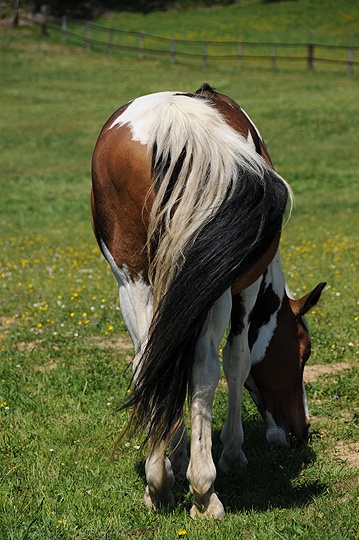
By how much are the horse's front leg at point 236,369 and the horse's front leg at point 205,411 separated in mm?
580

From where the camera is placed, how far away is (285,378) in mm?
5250

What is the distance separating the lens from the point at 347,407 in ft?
19.2

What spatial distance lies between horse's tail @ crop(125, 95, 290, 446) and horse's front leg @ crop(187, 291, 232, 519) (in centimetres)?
7

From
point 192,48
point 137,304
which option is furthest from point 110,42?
point 137,304

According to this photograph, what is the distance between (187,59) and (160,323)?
3802 cm

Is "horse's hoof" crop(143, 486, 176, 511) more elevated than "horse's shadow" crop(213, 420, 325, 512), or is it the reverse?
"horse's hoof" crop(143, 486, 176, 511)

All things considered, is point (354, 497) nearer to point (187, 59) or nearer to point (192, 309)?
point (192, 309)

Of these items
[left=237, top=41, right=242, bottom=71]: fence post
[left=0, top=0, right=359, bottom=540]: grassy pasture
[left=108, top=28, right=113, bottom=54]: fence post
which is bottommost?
[left=108, top=28, right=113, bottom=54]: fence post

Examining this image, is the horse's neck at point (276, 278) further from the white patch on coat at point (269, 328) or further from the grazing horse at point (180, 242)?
the grazing horse at point (180, 242)

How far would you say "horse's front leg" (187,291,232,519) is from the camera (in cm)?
391

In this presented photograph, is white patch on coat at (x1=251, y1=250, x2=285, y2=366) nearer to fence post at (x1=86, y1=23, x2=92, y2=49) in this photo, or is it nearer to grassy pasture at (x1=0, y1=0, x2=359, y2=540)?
grassy pasture at (x1=0, y1=0, x2=359, y2=540)

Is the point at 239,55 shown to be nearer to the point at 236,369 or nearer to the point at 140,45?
the point at 140,45

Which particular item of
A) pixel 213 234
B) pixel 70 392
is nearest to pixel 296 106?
pixel 70 392

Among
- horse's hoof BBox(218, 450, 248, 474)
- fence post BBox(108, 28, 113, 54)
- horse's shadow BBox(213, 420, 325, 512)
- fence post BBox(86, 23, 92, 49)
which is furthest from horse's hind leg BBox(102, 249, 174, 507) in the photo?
fence post BBox(86, 23, 92, 49)
